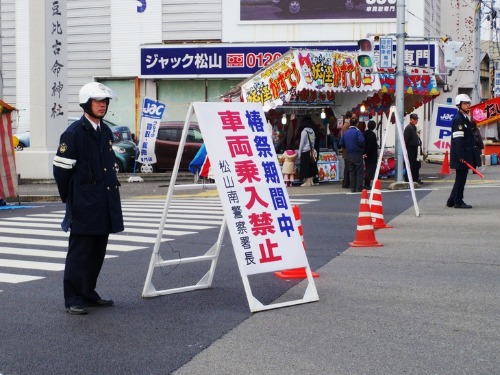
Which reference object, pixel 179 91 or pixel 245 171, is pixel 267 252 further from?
pixel 179 91

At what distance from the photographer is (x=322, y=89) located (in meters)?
23.1

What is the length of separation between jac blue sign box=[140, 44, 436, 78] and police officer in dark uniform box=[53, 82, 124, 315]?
1129 inches

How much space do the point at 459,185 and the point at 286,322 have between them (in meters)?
9.77

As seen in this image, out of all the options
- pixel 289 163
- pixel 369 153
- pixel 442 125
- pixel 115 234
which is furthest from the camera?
pixel 442 125

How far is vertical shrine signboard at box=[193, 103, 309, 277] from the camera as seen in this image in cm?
749

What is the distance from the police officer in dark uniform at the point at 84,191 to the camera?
732 centimetres

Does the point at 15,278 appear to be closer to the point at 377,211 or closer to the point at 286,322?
the point at 286,322

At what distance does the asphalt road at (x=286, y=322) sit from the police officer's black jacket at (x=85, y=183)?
80 centimetres

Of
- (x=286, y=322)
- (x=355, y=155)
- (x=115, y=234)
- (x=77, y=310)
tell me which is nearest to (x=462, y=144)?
(x=355, y=155)

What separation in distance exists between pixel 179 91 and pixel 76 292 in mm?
31088

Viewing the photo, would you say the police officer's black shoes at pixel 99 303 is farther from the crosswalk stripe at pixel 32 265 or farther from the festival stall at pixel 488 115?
the festival stall at pixel 488 115

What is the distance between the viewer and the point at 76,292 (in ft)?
24.3

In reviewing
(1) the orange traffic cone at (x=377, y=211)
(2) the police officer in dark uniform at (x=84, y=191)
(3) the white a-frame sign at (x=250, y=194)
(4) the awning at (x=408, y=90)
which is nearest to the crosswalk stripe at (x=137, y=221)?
(1) the orange traffic cone at (x=377, y=211)

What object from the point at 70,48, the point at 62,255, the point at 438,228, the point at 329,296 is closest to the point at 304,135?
the point at 438,228
